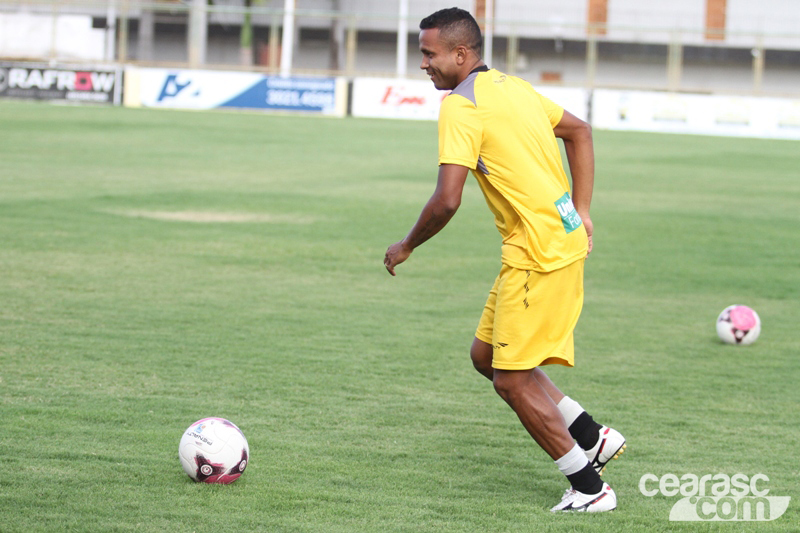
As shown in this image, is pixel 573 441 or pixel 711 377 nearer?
pixel 573 441

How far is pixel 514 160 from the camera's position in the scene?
4.18 m

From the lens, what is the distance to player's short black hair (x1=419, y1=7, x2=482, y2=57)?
167 inches

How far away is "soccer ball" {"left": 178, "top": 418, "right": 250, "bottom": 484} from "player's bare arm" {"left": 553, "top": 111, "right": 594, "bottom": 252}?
188 centimetres

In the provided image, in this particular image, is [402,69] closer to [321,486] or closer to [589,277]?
[589,277]

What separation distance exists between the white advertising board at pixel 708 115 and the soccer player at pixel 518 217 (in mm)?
34496

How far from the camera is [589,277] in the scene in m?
11.1

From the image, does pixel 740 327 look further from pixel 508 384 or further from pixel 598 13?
pixel 598 13

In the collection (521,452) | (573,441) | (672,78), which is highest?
(672,78)

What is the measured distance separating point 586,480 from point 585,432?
39 cm

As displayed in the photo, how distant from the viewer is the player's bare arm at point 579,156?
454 cm

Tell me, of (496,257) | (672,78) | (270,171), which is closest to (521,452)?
(496,257)

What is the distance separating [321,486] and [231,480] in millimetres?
412

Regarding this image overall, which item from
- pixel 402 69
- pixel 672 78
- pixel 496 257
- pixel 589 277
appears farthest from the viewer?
pixel 402 69

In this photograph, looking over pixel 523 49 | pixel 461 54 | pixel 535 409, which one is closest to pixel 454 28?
pixel 461 54
